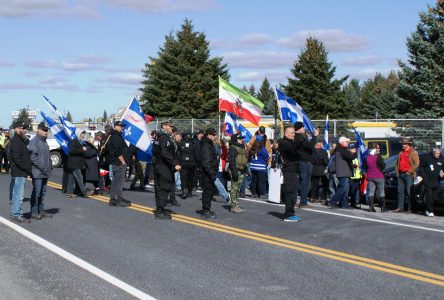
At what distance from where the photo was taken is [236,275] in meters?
7.60

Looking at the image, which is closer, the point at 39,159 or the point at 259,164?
the point at 39,159

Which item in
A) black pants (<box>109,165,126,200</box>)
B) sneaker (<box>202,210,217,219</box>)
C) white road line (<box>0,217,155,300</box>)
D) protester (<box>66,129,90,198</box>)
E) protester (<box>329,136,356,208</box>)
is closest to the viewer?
white road line (<box>0,217,155,300</box>)

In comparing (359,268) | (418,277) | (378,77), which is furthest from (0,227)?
(378,77)

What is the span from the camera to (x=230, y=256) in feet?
28.6

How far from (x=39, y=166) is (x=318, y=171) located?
6960 mm

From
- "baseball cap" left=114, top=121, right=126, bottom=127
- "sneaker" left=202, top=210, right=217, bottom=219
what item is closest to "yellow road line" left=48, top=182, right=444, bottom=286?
"sneaker" left=202, top=210, right=217, bottom=219

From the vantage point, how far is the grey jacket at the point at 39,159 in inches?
476

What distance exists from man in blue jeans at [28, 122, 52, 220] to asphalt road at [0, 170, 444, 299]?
48 cm

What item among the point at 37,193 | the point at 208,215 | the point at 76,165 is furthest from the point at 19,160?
the point at 76,165

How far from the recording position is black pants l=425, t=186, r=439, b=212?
1413cm

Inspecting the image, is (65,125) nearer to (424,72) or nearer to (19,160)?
(19,160)

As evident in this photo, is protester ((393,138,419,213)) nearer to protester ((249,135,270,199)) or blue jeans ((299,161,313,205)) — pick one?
blue jeans ((299,161,313,205))

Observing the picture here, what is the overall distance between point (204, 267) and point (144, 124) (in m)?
7.60

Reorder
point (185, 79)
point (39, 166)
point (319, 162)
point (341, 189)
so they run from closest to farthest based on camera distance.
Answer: point (39, 166) < point (341, 189) < point (319, 162) < point (185, 79)
